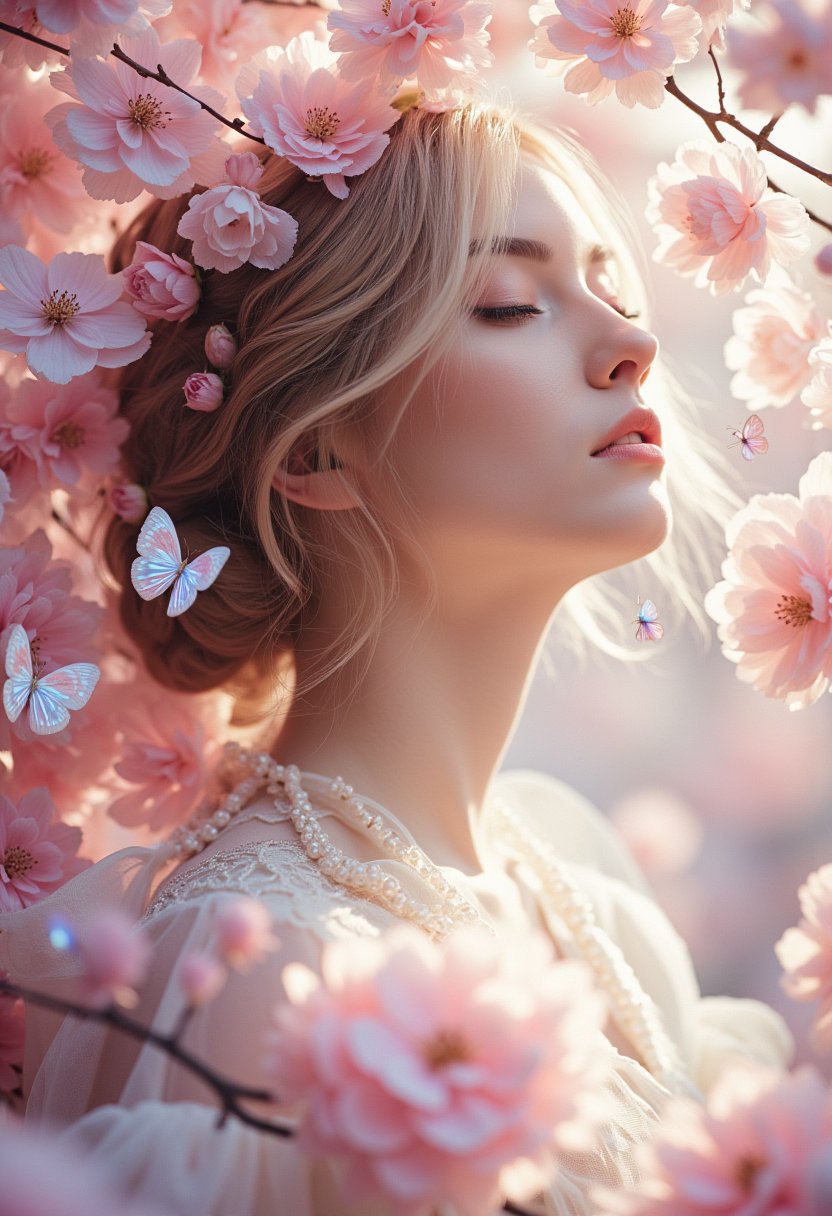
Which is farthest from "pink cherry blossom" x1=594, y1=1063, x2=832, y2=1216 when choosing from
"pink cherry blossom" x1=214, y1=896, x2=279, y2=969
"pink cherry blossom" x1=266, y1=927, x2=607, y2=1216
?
"pink cherry blossom" x1=214, y1=896, x2=279, y2=969

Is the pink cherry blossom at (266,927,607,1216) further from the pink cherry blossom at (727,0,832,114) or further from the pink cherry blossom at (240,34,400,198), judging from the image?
the pink cherry blossom at (240,34,400,198)

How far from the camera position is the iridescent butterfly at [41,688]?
910 mm

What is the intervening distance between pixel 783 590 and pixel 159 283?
24.8 inches

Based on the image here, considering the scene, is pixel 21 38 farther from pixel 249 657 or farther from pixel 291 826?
pixel 291 826

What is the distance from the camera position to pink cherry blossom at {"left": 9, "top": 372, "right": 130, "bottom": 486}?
1.11 metres

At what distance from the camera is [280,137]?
0.95m

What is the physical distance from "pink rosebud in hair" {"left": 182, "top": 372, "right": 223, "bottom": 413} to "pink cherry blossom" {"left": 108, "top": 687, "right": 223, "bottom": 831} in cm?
40

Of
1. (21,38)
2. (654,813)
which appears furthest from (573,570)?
(654,813)

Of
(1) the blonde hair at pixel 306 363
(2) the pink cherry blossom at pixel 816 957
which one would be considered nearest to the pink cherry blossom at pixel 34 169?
(1) the blonde hair at pixel 306 363

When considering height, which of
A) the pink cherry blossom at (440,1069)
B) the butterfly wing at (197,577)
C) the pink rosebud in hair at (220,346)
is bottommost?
the pink cherry blossom at (440,1069)

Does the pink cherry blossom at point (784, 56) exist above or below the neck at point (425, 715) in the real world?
above

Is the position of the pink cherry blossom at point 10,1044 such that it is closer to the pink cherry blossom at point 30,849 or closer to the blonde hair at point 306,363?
the pink cherry blossom at point 30,849

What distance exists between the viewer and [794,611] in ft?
3.09

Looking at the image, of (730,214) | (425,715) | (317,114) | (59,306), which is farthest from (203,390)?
(730,214)
